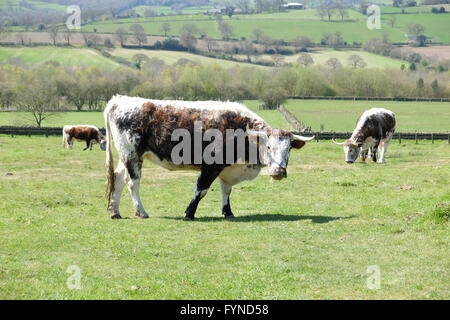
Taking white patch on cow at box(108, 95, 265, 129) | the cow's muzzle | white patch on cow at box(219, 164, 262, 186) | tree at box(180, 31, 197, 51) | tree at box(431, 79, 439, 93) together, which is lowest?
tree at box(431, 79, 439, 93)

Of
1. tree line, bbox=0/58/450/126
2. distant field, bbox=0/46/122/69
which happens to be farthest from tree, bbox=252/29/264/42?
tree line, bbox=0/58/450/126

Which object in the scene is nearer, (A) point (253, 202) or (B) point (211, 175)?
(B) point (211, 175)

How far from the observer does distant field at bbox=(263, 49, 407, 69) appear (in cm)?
15200

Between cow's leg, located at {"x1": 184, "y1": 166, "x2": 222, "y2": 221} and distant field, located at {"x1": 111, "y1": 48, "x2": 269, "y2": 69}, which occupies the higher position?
cow's leg, located at {"x1": 184, "y1": 166, "x2": 222, "y2": 221}

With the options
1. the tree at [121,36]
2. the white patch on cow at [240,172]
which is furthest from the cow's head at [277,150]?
the tree at [121,36]

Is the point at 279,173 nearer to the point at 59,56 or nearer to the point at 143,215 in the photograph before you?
the point at 143,215

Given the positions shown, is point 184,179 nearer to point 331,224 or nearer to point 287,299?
point 331,224

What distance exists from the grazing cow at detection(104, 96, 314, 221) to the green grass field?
1.16 m

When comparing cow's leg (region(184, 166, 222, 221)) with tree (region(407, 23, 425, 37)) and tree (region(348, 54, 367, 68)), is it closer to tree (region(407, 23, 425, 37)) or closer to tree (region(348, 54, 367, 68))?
tree (region(348, 54, 367, 68))
